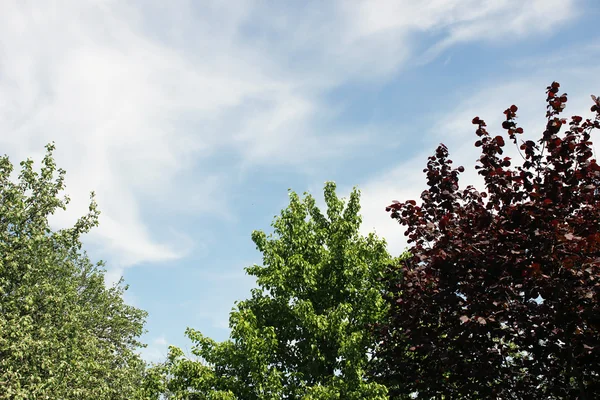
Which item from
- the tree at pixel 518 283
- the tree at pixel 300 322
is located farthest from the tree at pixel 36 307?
the tree at pixel 518 283

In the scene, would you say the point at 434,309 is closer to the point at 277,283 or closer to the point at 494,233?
the point at 494,233

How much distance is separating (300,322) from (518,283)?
1113 cm

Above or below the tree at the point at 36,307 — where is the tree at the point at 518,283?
below

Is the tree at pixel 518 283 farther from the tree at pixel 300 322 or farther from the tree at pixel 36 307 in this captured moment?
the tree at pixel 36 307

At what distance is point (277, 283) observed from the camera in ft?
60.0

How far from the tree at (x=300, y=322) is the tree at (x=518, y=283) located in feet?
24.2

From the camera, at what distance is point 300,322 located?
18203mm

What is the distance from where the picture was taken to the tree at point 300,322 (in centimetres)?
1664

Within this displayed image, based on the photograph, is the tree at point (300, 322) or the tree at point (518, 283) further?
the tree at point (300, 322)

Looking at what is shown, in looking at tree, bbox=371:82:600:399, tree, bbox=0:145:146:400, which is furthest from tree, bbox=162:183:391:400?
tree, bbox=371:82:600:399

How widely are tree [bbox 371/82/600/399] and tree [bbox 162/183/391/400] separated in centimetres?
738

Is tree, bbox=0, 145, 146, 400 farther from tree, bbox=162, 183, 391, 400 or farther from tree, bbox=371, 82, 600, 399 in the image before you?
tree, bbox=371, 82, 600, 399

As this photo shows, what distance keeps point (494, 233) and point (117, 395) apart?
24.8 m

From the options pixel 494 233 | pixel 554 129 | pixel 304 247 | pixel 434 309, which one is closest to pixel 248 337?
pixel 304 247
